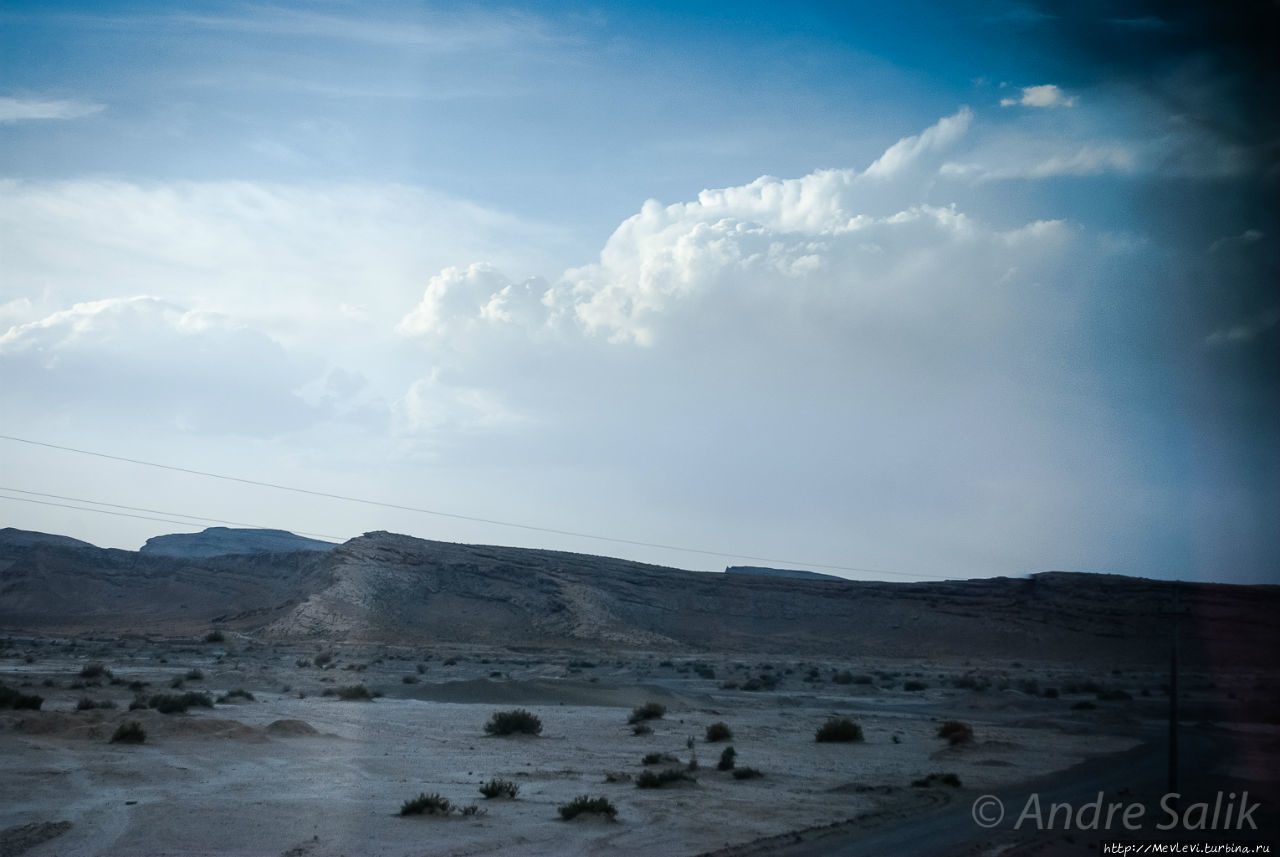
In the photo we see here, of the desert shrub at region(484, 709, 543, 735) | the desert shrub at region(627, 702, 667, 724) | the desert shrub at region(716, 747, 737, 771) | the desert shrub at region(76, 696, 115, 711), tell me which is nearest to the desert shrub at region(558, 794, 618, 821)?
the desert shrub at region(716, 747, 737, 771)

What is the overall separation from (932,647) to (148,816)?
284ft

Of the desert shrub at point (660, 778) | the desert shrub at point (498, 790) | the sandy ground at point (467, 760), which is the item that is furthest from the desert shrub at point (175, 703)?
the desert shrub at point (660, 778)

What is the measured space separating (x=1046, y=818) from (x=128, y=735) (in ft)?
64.6

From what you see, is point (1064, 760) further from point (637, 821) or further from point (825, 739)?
point (637, 821)

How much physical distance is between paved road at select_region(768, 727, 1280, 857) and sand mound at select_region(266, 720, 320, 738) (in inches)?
649

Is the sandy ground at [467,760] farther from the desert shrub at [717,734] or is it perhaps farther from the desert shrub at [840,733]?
the desert shrub at [840,733]

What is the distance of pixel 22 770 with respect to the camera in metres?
18.8

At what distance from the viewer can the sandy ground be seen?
1463 centimetres

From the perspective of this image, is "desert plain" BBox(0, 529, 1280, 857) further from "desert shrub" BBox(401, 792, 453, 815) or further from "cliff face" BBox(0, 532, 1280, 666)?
"cliff face" BBox(0, 532, 1280, 666)

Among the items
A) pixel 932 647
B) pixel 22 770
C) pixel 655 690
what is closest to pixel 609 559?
pixel 932 647

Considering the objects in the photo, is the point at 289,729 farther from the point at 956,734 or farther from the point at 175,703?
the point at 956,734

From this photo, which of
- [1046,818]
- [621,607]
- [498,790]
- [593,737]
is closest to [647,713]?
[593,737]

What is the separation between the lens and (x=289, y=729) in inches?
1041

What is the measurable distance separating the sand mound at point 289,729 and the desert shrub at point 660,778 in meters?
11.0
